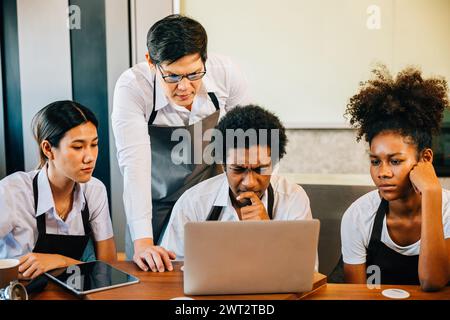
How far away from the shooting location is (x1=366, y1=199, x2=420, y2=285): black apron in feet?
4.47

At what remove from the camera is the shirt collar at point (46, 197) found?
57.7 inches

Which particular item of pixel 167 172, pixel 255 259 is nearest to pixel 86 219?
pixel 167 172

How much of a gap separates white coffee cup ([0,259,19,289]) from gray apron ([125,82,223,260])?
1.31 ft

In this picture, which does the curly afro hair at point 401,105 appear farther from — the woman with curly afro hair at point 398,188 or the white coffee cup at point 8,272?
the white coffee cup at point 8,272

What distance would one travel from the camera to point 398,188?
1.40m

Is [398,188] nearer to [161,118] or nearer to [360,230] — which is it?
[360,230]

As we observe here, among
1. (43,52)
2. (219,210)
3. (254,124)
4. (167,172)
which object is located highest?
(43,52)

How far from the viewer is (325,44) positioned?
151 centimetres

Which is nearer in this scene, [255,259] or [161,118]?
[255,259]

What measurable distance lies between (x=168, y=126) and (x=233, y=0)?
0.43 metres

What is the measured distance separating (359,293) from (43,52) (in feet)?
3.74

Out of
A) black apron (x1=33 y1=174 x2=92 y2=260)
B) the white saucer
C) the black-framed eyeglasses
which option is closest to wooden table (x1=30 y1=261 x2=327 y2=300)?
the white saucer
